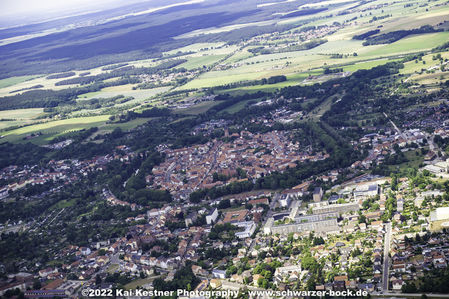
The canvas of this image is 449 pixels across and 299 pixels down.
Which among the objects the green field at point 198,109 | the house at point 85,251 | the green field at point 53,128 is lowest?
the green field at point 198,109

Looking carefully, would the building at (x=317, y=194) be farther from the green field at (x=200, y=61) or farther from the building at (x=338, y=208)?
the green field at (x=200, y=61)

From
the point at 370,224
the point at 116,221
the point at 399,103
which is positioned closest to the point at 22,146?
the point at 116,221

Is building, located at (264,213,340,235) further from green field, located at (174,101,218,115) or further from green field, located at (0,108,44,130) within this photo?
green field, located at (0,108,44,130)

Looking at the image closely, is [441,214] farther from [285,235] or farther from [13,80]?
[13,80]

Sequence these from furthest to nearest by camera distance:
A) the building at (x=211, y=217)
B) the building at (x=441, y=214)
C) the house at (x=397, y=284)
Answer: the building at (x=211, y=217) < the building at (x=441, y=214) < the house at (x=397, y=284)

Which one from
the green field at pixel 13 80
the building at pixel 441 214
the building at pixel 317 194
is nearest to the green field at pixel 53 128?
the building at pixel 317 194

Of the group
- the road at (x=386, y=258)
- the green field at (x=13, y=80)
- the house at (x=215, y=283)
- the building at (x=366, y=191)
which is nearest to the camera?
the road at (x=386, y=258)

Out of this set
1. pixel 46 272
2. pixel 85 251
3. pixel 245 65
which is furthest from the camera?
pixel 245 65

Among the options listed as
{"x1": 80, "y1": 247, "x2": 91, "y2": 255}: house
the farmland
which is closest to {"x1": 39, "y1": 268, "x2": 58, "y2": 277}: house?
{"x1": 80, "y1": 247, "x2": 91, "y2": 255}: house

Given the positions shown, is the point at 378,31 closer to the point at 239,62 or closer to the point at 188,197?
the point at 239,62

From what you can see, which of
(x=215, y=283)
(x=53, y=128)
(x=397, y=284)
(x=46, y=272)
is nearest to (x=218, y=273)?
(x=215, y=283)

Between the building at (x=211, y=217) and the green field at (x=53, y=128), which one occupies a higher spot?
the building at (x=211, y=217)
